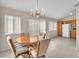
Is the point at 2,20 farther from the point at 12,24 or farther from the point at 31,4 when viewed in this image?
the point at 31,4

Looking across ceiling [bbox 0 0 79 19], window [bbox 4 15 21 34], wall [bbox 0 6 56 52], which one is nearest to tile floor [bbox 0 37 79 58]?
wall [bbox 0 6 56 52]

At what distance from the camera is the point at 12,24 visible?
5398 mm

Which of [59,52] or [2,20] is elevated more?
[2,20]

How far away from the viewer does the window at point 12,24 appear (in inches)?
194

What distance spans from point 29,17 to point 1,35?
2.36 metres

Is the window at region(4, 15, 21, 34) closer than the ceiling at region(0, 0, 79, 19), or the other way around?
the ceiling at region(0, 0, 79, 19)

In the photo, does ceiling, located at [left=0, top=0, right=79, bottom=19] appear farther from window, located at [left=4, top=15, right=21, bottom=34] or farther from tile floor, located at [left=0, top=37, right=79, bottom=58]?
tile floor, located at [left=0, top=37, right=79, bottom=58]

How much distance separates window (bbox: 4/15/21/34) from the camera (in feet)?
16.2

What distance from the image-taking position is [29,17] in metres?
6.28

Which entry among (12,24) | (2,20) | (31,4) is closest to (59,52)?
(31,4)

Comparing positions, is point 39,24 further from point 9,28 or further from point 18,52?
point 18,52

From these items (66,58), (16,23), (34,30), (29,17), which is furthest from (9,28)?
(66,58)

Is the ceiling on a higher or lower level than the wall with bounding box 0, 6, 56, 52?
higher

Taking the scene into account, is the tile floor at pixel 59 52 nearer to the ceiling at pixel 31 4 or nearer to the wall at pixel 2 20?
the wall at pixel 2 20
